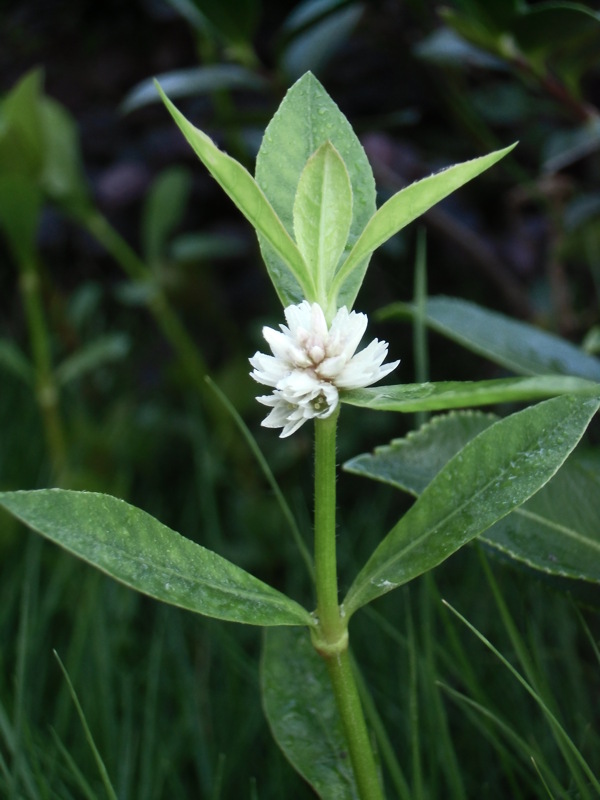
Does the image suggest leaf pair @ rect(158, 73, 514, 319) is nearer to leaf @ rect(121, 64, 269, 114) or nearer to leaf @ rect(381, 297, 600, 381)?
leaf @ rect(381, 297, 600, 381)

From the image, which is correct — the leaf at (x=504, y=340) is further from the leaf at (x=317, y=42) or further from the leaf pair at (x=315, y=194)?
the leaf at (x=317, y=42)

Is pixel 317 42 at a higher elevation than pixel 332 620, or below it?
higher

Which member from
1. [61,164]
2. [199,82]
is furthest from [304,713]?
[61,164]

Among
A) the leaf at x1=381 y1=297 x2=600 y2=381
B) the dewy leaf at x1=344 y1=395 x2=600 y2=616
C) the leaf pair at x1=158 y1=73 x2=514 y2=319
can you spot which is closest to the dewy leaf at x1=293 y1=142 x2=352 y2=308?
the leaf pair at x1=158 y1=73 x2=514 y2=319

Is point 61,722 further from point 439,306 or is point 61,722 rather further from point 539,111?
point 539,111

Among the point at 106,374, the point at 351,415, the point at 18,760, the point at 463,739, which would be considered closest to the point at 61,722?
the point at 18,760

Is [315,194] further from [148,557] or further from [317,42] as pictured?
[317,42]
